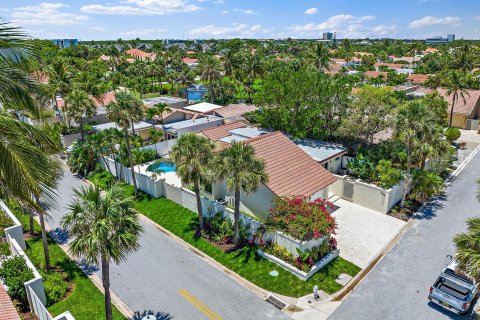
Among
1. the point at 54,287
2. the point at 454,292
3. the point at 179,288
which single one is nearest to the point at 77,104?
the point at 54,287

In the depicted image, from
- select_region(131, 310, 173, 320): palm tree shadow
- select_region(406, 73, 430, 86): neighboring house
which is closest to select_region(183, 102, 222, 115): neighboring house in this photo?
select_region(131, 310, 173, 320): palm tree shadow

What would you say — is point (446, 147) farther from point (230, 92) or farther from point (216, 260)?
point (230, 92)

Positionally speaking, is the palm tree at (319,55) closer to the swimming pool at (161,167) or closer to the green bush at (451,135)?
the green bush at (451,135)

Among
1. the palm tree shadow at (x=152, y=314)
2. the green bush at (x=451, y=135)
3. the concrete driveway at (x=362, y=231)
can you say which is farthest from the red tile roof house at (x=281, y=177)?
the green bush at (x=451, y=135)

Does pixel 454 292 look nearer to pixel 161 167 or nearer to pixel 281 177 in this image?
pixel 281 177

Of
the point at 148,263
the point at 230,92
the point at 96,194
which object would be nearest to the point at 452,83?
the point at 230,92

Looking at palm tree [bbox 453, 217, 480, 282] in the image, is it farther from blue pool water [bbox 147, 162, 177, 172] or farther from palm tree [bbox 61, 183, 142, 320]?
blue pool water [bbox 147, 162, 177, 172]
